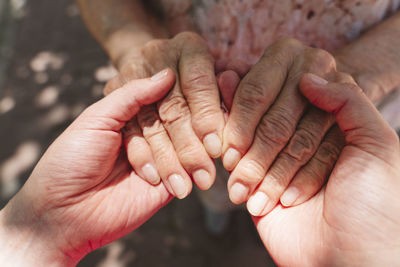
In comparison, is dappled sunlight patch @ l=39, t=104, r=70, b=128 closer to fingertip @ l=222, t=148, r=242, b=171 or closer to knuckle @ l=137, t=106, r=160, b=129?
knuckle @ l=137, t=106, r=160, b=129

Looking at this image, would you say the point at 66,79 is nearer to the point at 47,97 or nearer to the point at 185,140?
the point at 47,97

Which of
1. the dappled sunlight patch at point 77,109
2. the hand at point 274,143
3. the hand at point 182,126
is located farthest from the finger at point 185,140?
the dappled sunlight patch at point 77,109

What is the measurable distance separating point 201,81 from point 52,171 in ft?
2.52

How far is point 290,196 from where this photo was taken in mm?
1235

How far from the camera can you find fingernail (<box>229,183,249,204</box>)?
1239 millimetres

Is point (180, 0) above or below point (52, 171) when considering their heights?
above

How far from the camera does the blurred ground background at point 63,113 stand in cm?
258

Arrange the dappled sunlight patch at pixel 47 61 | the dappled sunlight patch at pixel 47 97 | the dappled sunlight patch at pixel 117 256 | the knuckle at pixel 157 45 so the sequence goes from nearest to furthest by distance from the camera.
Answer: the knuckle at pixel 157 45
the dappled sunlight patch at pixel 117 256
the dappled sunlight patch at pixel 47 97
the dappled sunlight patch at pixel 47 61

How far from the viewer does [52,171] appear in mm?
1268

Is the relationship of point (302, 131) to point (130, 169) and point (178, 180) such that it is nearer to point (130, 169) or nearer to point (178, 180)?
point (178, 180)

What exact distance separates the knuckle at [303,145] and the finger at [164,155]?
476 mm

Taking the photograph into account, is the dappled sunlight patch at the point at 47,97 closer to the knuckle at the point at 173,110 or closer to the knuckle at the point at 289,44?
the knuckle at the point at 173,110

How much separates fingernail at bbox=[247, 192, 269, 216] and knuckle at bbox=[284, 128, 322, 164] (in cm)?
22

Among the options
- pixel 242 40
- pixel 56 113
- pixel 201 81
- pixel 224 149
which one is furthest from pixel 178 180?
pixel 56 113
